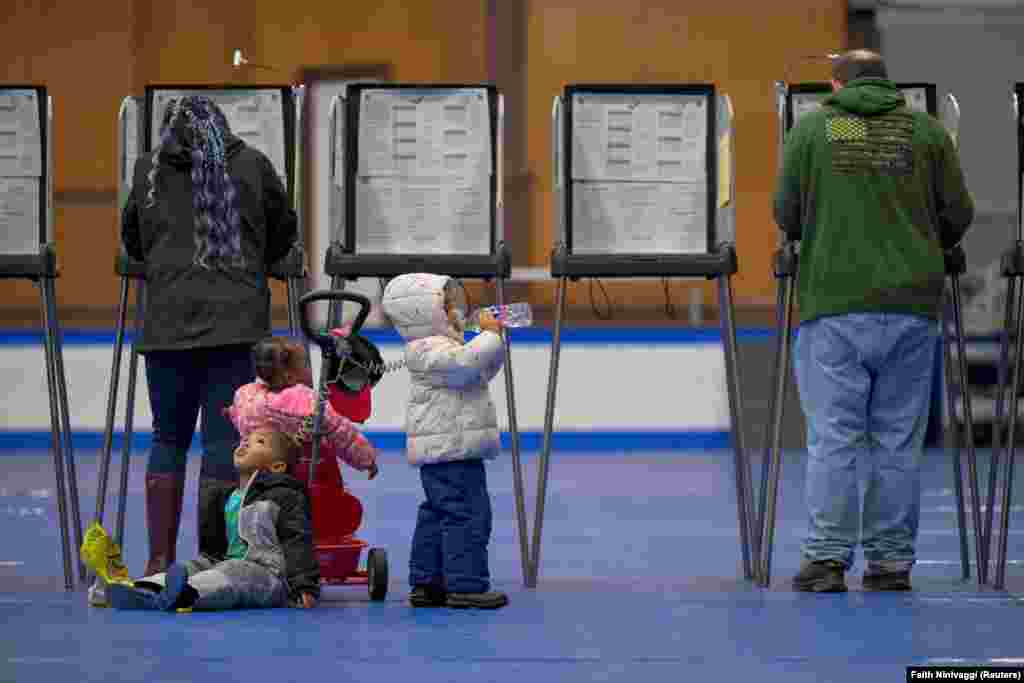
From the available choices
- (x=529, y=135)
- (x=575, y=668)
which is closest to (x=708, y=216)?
(x=575, y=668)

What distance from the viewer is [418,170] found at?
679 cm

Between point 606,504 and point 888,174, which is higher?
point 888,174

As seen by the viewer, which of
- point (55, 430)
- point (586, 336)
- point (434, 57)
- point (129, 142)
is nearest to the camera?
point (55, 430)

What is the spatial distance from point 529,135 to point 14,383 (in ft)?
13.8

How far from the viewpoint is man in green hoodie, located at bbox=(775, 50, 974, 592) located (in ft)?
20.1

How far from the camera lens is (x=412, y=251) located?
6723 millimetres

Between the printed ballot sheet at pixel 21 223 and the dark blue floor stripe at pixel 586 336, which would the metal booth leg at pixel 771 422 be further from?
the dark blue floor stripe at pixel 586 336

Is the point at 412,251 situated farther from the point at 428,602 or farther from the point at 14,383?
the point at 14,383

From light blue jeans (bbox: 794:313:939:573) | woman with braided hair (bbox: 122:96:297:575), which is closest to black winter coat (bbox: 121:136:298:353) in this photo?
woman with braided hair (bbox: 122:96:297:575)

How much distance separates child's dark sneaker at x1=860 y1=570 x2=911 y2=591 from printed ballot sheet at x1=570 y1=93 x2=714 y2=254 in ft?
4.33

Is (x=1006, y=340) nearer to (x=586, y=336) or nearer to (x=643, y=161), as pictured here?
(x=643, y=161)

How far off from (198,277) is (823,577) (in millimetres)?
2227

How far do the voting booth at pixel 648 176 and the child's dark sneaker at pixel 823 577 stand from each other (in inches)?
18.7

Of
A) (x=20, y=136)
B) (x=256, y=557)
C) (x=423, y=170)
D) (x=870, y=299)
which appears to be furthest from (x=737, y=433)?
(x=20, y=136)
